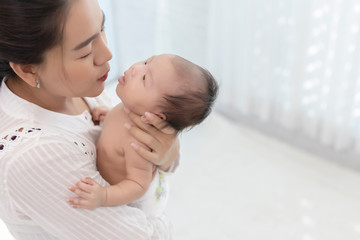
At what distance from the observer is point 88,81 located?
1.01 metres

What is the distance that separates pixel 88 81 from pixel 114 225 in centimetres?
32

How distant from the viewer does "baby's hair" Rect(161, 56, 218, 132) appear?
3.63 feet

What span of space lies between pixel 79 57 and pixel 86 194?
283mm

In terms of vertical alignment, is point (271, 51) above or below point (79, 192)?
below

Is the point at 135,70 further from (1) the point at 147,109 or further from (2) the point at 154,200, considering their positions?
(2) the point at 154,200

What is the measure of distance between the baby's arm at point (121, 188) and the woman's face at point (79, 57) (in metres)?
0.20

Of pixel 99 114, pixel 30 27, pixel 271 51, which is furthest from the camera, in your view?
pixel 271 51

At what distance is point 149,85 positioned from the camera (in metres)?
1.14

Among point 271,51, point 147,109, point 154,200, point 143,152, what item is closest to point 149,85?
point 147,109

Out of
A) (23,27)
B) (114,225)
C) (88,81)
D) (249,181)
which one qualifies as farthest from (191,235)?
(23,27)

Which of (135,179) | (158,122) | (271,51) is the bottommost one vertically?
(271,51)

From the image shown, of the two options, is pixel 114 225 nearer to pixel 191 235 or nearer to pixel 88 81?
pixel 88 81

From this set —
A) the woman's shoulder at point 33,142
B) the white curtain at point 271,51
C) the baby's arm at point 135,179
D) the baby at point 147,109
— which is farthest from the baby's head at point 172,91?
the white curtain at point 271,51

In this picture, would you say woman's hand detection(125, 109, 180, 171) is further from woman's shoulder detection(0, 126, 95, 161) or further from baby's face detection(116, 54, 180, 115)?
woman's shoulder detection(0, 126, 95, 161)
